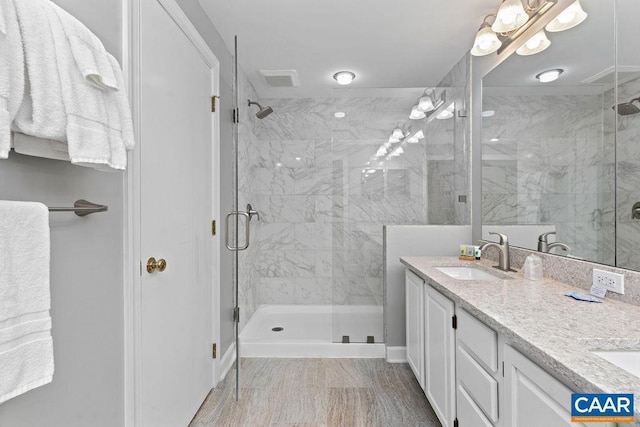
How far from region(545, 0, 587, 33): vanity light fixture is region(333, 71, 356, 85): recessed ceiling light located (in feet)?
5.34

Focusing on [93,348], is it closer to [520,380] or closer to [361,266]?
[520,380]

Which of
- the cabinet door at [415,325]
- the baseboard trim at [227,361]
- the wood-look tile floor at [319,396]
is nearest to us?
the wood-look tile floor at [319,396]

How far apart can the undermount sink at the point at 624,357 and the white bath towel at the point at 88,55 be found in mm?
1530

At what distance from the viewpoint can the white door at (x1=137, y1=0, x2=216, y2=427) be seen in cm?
146

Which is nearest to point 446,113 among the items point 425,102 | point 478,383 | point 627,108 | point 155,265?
point 425,102

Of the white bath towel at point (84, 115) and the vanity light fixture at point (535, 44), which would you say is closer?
the white bath towel at point (84, 115)

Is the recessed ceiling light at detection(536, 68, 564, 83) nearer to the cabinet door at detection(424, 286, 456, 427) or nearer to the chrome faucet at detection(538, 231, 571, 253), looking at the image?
the chrome faucet at detection(538, 231, 571, 253)

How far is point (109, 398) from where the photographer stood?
1228 millimetres

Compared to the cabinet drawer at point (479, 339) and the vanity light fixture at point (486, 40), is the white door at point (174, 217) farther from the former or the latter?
the vanity light fixture at point (486, 40)

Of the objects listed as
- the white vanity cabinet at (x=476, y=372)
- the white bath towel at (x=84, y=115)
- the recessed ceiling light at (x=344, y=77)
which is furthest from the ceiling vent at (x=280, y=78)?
the white vanity cabinet at (x=476, y=372)

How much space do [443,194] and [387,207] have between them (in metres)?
0.50

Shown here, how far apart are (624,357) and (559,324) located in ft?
0.55

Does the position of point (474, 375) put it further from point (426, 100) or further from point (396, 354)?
point (426, 100)

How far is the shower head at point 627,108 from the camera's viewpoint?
125 centimetres
